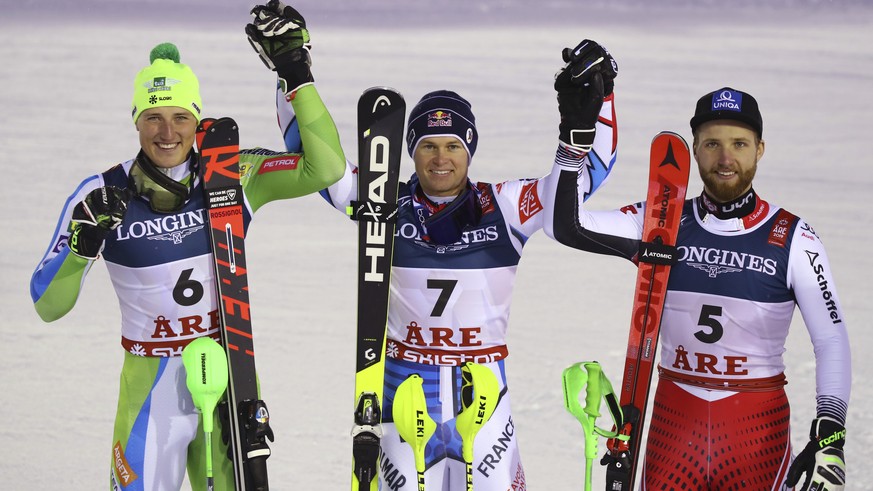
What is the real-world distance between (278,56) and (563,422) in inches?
133

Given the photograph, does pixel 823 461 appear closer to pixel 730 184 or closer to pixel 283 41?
pixel 730 184

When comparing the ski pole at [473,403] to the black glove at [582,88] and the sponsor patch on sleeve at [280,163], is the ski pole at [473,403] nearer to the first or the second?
the black glove at [582,88]

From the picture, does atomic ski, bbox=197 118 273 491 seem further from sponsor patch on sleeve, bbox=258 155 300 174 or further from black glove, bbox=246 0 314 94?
black glove, bbox=246 0 314 94

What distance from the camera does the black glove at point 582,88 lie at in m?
4.42

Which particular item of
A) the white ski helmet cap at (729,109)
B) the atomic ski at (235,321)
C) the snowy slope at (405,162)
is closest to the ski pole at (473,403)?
the atomic ski at (235,321)

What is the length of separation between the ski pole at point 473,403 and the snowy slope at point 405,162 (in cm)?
205

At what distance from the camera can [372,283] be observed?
4859mm

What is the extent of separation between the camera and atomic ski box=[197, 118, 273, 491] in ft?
15.5

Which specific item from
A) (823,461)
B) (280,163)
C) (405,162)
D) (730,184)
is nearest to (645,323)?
(730,184)

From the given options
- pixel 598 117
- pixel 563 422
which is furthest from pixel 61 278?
pixel 563 422

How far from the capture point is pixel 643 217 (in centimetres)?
477

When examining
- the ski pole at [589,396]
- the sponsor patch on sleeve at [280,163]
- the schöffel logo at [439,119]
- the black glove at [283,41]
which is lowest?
the ski pole at [589,396]

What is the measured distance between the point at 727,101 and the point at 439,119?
1031 mm

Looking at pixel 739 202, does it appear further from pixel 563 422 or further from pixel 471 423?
pixel 563 422
